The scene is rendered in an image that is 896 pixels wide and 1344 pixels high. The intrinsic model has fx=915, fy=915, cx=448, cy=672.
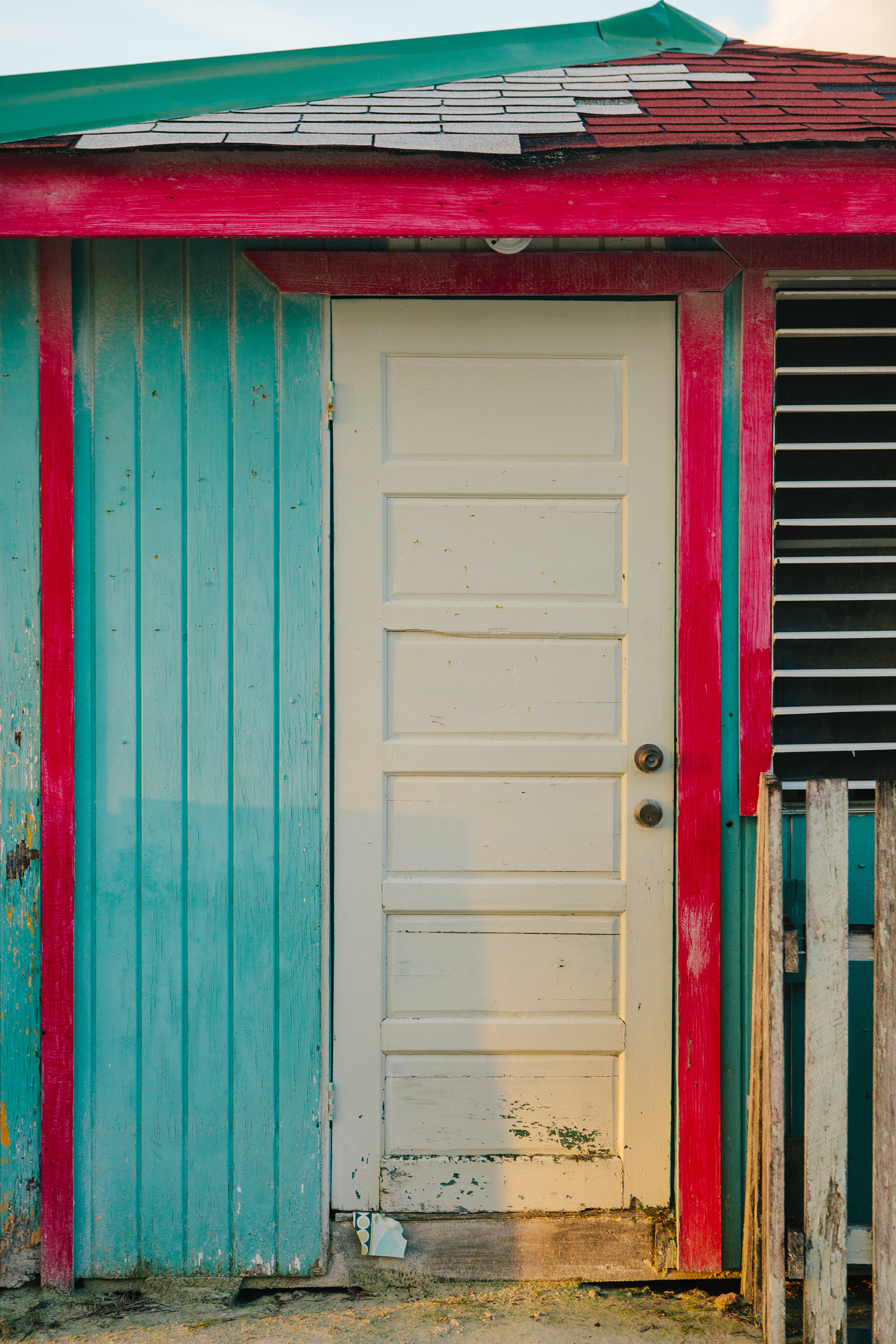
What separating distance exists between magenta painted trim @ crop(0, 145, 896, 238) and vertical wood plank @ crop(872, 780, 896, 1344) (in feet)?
4.77

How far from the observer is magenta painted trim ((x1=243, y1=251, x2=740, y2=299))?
100 inches

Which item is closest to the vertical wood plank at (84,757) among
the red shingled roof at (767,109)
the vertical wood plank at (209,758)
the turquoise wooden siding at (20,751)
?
the turquoise wooden siding at (20,751)

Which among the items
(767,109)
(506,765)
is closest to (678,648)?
(506,765)

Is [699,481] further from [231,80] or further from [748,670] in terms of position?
[231,80]

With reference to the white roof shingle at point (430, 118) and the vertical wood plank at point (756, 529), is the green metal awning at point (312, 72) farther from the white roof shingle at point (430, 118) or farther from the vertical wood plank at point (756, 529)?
the vertical wood plank at point (756, 529)

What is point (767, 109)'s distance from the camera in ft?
7.97

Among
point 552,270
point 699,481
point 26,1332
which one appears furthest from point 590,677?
point 26,1332

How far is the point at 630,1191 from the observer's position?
2615 mm

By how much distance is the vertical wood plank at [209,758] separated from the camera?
2557 mm

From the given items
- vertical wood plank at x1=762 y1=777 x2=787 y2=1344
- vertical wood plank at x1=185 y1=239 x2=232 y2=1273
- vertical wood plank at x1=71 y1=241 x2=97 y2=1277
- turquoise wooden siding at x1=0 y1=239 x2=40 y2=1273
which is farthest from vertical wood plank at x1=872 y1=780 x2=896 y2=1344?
turquoise wooden siding at x1=0 y1=239 x2=40 y2=1273

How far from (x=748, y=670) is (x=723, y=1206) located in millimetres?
1512

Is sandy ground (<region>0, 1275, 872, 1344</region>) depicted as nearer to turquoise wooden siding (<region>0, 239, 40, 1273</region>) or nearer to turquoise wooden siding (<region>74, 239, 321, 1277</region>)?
turquoise wooden siding (<region>74, 239, 321, 1277</region>)

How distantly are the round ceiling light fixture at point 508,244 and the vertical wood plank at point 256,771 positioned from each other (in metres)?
0.62

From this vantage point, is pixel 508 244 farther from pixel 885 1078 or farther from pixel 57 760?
pixel 885 1078
